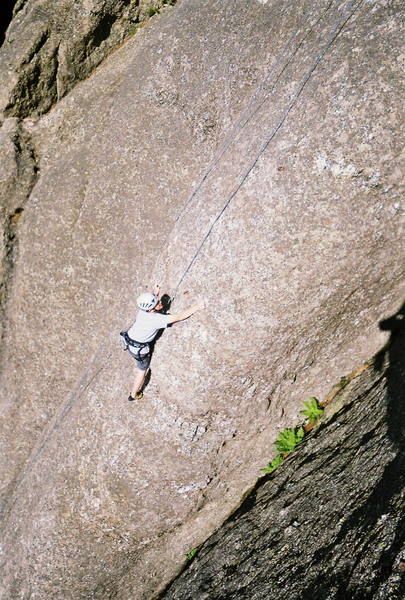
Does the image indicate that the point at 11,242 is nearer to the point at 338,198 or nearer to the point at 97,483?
the point at 97,483

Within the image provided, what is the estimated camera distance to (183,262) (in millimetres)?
7512

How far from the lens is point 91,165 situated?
9336mm

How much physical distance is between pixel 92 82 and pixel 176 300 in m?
5.84

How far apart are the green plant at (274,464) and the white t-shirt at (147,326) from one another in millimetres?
3399

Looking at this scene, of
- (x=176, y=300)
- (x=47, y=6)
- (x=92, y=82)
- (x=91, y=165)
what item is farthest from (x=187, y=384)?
(x=47, y=6)

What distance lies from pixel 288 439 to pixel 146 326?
3495 mm

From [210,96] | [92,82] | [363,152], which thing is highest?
[363,152]

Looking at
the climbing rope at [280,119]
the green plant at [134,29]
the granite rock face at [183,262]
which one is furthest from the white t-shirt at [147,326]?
the green plant at [134,29]

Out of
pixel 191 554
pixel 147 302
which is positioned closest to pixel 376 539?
pixel 147 302

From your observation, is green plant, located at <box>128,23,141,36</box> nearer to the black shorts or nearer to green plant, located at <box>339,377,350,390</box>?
the black shorts

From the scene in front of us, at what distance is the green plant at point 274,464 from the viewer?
27.3 ft

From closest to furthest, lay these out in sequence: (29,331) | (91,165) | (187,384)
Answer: (187,384) → (91,165) → (29,331)

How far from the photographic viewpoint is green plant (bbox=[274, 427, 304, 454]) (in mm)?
8211

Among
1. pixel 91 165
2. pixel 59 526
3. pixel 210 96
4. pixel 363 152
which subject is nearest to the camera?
pixel 363 152
